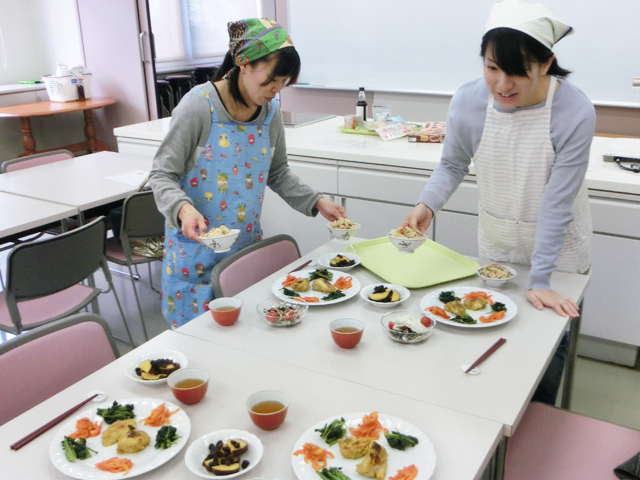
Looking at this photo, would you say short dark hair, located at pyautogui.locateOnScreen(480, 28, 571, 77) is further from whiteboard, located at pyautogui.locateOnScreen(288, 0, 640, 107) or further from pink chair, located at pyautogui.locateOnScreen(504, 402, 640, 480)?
whiteboard, located at pyautogui.locateOnScreen(288, 0, 640, 107)

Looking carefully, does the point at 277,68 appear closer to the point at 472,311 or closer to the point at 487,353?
the point at 472,311

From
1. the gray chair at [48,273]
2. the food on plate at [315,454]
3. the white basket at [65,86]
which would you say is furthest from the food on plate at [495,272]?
the white basket at [65,86]

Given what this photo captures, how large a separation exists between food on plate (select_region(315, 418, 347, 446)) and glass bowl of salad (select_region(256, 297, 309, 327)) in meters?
0.42

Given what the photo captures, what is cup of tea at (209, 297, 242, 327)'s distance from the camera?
145 centimetres

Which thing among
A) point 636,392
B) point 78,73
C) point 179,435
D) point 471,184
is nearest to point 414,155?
point 471,184

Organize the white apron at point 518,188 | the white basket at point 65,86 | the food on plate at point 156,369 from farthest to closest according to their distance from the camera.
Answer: the white basket at point 65,86 < the white apron at point 518,188 < the food on plate at point 156,369

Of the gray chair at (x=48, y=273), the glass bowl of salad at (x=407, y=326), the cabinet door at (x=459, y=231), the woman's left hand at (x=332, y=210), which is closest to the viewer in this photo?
the glass bowl of salad at (x=407, y=326)

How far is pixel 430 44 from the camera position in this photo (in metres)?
4.24

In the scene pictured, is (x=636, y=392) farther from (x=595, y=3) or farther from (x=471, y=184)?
(x=595, y=3)

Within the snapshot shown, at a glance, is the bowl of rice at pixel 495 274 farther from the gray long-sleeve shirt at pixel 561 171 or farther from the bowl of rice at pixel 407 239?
the bowl of rice at pixel 407 239

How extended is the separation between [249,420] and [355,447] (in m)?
0.23

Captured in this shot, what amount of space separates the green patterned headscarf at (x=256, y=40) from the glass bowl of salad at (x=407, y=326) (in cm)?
82

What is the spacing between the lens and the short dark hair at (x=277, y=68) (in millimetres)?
1661

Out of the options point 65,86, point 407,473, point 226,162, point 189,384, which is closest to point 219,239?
point 226,162
